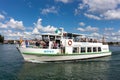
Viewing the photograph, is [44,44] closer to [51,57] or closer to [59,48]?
[51,57]

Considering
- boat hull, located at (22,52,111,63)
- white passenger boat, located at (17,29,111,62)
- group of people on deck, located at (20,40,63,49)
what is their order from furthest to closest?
group of people on deck, located at (20,40,63,49) → boat hull, located at (22,52,111,63) → white passenger boat, located at (17,29,111,62)

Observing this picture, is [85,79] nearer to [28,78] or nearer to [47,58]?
[28,78]

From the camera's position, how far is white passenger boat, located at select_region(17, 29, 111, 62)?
93.6ft

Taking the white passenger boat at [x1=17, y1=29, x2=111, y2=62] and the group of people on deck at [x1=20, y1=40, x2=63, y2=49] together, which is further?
the group of people on deck at [x1=20, y1=40, x2=63, y2=49]

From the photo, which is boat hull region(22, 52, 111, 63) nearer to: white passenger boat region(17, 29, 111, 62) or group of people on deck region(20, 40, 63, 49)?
white passenger boat region(17, 29, 111, 62)

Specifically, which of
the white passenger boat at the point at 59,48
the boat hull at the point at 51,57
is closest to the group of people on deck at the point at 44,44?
the white passenger boat at the point at 59,48

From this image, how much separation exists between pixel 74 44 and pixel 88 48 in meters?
4.22

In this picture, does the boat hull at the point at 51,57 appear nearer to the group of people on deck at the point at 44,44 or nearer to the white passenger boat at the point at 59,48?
the white passenger boat at the point at 59,48

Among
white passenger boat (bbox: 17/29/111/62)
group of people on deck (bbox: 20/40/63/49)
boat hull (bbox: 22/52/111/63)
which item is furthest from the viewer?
group of people on deck (bbox: 20/40/63/49)

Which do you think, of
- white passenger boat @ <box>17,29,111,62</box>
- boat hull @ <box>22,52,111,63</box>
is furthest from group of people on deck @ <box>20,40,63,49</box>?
boat hull @ <box>22,52,111,63</box>

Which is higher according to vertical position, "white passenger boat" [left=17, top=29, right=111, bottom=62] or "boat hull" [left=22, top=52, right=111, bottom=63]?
"white passenger boat" [left=17, top=29, right=111, bottom=62]

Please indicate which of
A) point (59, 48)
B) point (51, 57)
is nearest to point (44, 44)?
point (51, 57)

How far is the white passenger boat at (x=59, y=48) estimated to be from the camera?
28.5 m

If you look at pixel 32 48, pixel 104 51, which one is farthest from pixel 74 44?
pixel 104 51
